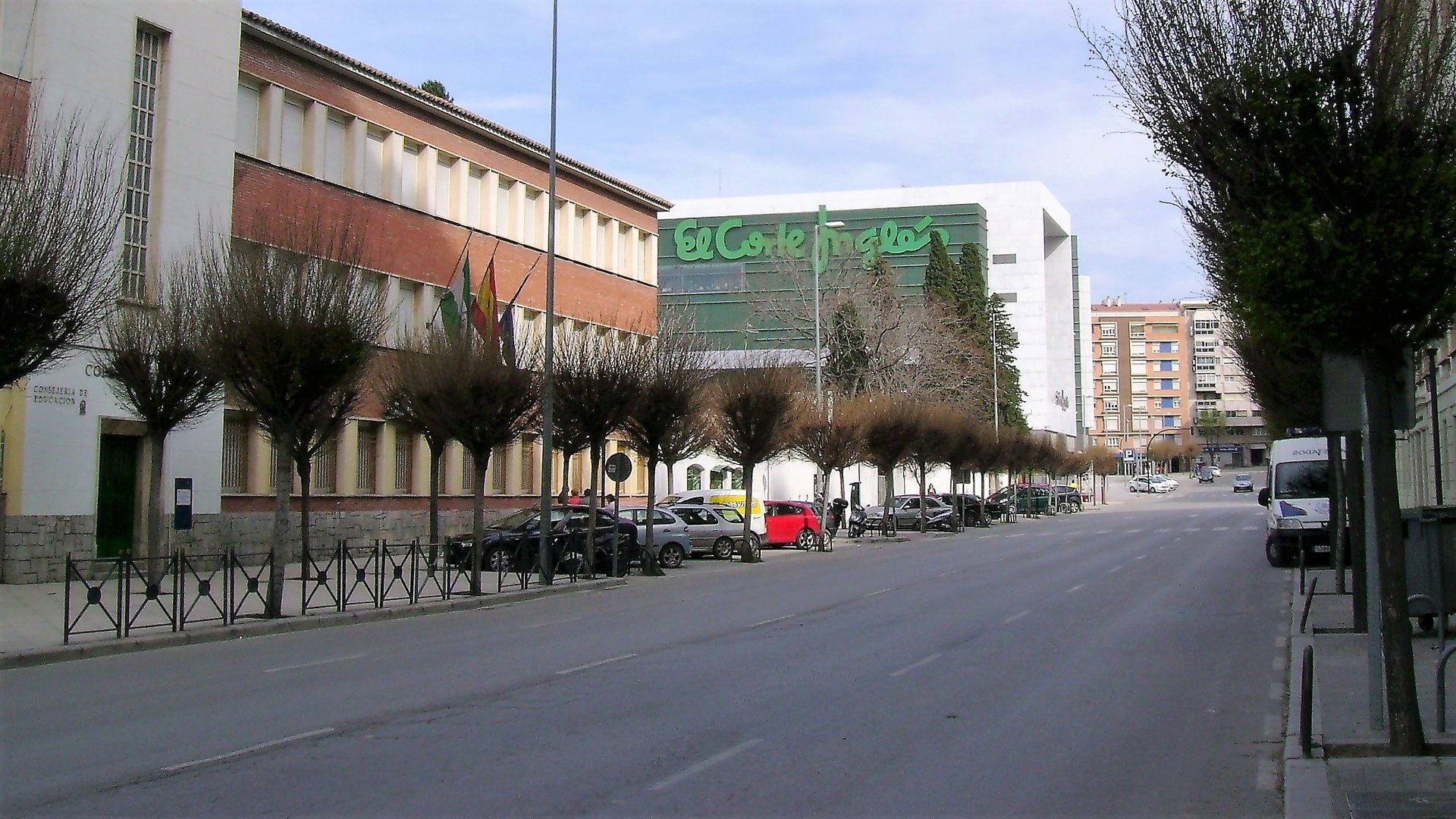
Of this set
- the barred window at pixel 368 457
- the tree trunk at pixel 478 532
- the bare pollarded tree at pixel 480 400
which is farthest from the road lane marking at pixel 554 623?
the barred window at pixel 368 457

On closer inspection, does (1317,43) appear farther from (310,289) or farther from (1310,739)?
(310,289)

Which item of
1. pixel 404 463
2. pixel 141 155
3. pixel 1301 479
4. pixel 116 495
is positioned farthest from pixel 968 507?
pixel 141 155

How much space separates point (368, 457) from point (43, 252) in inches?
833

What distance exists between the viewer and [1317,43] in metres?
8.62

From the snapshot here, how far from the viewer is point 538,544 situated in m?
28.0

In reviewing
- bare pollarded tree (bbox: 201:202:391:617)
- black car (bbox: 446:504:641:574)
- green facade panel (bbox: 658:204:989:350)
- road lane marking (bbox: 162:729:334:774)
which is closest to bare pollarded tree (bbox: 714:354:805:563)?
black car (bbox: 446:504:641:574)

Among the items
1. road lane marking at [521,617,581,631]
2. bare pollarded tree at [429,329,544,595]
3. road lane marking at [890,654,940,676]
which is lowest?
road lane marking at [521,617,581,631]

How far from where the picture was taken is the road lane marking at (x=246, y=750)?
845 centimetres

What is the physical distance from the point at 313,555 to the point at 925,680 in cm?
2312

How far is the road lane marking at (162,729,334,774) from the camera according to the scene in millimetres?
8453

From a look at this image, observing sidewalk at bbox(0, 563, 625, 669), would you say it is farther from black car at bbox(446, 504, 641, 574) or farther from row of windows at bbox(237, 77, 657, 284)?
row of windows at bbox(237, 77, 657, 284)

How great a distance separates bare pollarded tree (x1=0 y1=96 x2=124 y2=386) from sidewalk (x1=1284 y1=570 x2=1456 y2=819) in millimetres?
13230

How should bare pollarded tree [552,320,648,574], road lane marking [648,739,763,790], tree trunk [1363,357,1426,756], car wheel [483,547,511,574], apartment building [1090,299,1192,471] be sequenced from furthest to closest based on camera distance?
apartment building [1090,299,1192,471] < bare pollarded tree [552,320,648,574] < car wheel [483,547,511,574] < tree trunk [1363,357,1426,756] < road lane marking [648,739,763,790]

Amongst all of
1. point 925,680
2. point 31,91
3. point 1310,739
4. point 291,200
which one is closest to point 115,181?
point 31,91
